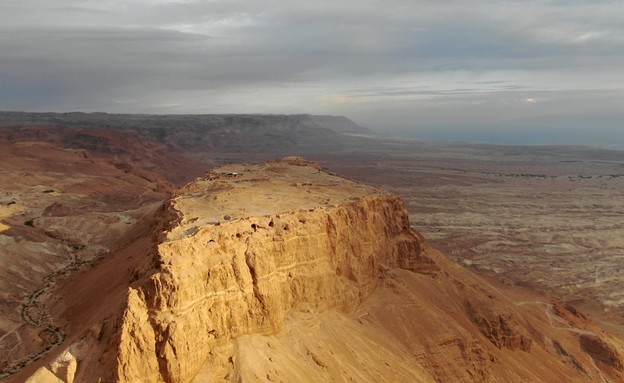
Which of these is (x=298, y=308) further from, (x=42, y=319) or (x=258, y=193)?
(x=42, y=319)

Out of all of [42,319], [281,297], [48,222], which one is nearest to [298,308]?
[281,297]

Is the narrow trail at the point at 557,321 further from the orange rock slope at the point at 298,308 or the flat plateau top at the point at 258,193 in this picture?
the flat plateau top at the point at 258,193

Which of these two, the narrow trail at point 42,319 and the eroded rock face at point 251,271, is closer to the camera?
the eroded rock face at point 251,271

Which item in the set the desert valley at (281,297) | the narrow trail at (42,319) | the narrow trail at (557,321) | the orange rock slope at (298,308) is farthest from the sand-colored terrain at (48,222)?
the narrow trail at (557,321)

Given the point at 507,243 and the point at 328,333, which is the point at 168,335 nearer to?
the point at 328,333

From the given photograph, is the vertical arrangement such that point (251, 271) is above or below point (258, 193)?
below

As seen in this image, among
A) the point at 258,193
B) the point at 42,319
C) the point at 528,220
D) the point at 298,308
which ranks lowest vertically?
the point at 528,220
